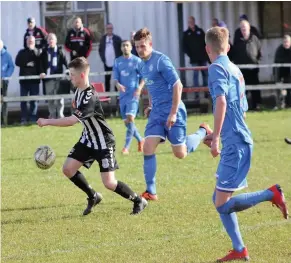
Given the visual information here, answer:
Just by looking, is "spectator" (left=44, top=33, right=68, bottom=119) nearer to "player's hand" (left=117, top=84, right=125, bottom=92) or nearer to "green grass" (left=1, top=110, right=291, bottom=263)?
"player's hand" (left=117, top=84, right=125, bottom=92)

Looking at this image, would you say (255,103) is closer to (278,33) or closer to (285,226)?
(278,33)

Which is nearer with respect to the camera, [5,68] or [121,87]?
[121,87]

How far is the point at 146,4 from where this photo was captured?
23062 mm

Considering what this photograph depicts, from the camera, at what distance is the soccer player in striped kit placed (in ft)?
31.1

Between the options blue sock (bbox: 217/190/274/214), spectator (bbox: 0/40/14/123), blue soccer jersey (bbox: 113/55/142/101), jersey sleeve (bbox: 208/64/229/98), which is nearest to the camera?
jersey sleeve (bbox: 208/64/229/98)

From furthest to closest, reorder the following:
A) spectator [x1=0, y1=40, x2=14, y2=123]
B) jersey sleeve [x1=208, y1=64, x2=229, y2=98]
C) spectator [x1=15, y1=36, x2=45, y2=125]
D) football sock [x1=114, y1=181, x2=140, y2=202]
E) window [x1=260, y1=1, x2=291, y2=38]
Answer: window [x1=260, y1=1, x2=291, y2=38] → spectator [x1=15, y1=36, x2=45, y2=125] → spectator [x1=0, y1=40, x2=14, y2=123] → football sock [x1=114, y1=181, x2=140, y2=202] → jersey sleeve [x1=208, y1=64, x2=229, y2=98]

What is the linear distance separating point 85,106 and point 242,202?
247 cm

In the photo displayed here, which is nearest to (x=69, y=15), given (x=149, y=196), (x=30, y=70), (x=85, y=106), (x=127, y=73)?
(x=30, y=70)

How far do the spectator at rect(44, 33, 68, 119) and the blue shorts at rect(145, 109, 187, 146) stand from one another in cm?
1064

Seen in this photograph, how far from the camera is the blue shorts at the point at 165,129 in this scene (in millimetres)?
10695

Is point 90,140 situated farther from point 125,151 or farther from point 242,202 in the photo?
point 125,151

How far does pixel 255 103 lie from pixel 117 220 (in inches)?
523

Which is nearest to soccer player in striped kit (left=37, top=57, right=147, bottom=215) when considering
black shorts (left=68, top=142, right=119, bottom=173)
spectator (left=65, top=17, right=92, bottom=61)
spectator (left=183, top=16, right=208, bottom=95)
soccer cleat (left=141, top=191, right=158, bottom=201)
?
black shorts (left=68, top=142, right=119, bottom=173)

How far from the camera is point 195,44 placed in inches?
885
